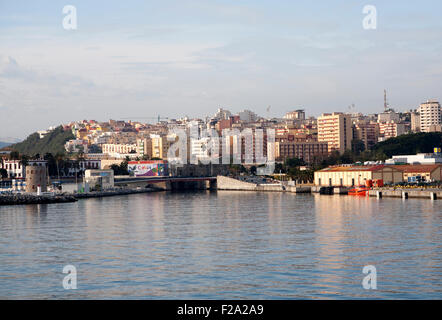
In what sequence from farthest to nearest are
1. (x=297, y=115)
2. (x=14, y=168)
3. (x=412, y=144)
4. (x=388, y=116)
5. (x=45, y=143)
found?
(x=297, y=115)
(x=388, y=116)
(x=45, y=143)
(x=412, y=144)
(x=14, y=168)

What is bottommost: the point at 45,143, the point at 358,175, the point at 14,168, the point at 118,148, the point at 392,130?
the point at 358,175

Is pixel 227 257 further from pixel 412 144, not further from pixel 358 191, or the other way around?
pixel 412 144

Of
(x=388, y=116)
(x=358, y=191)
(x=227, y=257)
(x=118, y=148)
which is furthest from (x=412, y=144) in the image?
(x=227, y=257)

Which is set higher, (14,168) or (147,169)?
(14,168)

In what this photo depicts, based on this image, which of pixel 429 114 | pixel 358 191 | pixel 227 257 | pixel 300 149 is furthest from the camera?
pixel 429 114

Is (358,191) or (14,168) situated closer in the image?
(358,191)

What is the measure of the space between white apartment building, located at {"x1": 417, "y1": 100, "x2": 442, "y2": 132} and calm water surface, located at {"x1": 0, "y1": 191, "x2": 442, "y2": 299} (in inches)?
4417

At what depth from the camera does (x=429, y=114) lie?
137125 millimetres

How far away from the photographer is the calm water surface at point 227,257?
532 inches

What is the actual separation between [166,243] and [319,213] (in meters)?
12.5

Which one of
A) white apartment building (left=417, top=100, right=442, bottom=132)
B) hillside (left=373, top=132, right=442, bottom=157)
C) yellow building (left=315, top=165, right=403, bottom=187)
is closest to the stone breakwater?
yellow building (left=315, top=165, right=403, bottom=187)

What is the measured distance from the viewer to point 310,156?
109 meters

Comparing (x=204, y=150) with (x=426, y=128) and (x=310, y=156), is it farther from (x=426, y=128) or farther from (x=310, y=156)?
(x=426, y=128)

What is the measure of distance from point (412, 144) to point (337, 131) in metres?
22.5
